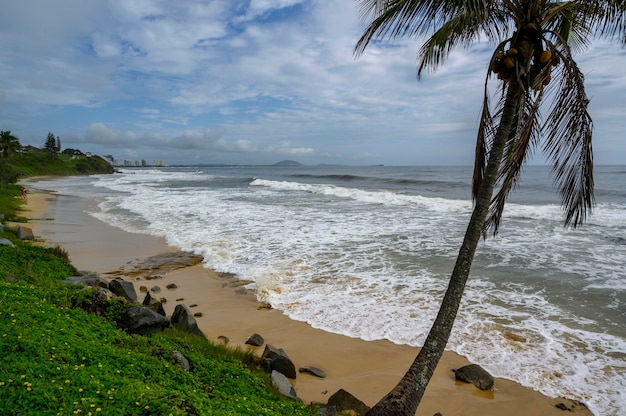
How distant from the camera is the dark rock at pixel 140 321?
5.22 metres

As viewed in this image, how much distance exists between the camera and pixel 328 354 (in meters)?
6.49

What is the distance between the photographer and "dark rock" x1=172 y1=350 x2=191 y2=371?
4269 mm

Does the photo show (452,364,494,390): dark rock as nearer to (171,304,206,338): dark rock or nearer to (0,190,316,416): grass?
(0,190,316,416): grass

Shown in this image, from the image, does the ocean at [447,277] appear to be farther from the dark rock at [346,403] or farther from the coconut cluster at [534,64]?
the coconut cluster at [534,64]

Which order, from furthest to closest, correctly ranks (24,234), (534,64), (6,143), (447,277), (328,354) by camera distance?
1. (6,143)
2. (24,234)
3. (447,277)
4. (328,354)
5. (534,64)

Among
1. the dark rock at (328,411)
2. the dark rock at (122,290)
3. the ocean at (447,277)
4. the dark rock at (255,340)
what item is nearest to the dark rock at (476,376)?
the ocean at (447,277)

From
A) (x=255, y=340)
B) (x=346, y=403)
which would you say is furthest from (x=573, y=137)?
(x=255, y=340)

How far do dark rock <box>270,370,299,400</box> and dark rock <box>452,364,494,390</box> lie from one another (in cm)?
263

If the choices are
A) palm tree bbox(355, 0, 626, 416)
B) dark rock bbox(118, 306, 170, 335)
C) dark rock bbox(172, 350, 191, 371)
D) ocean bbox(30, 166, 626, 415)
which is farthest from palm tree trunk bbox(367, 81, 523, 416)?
dark rock bbox(118, 306, 170, 335)

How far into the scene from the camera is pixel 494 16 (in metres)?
4.91

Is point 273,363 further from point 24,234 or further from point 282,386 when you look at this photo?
point 24,234

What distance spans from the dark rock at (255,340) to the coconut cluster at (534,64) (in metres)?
5.48

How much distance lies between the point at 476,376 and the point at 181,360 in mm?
4222

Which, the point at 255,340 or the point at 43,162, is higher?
the point at 43,162
